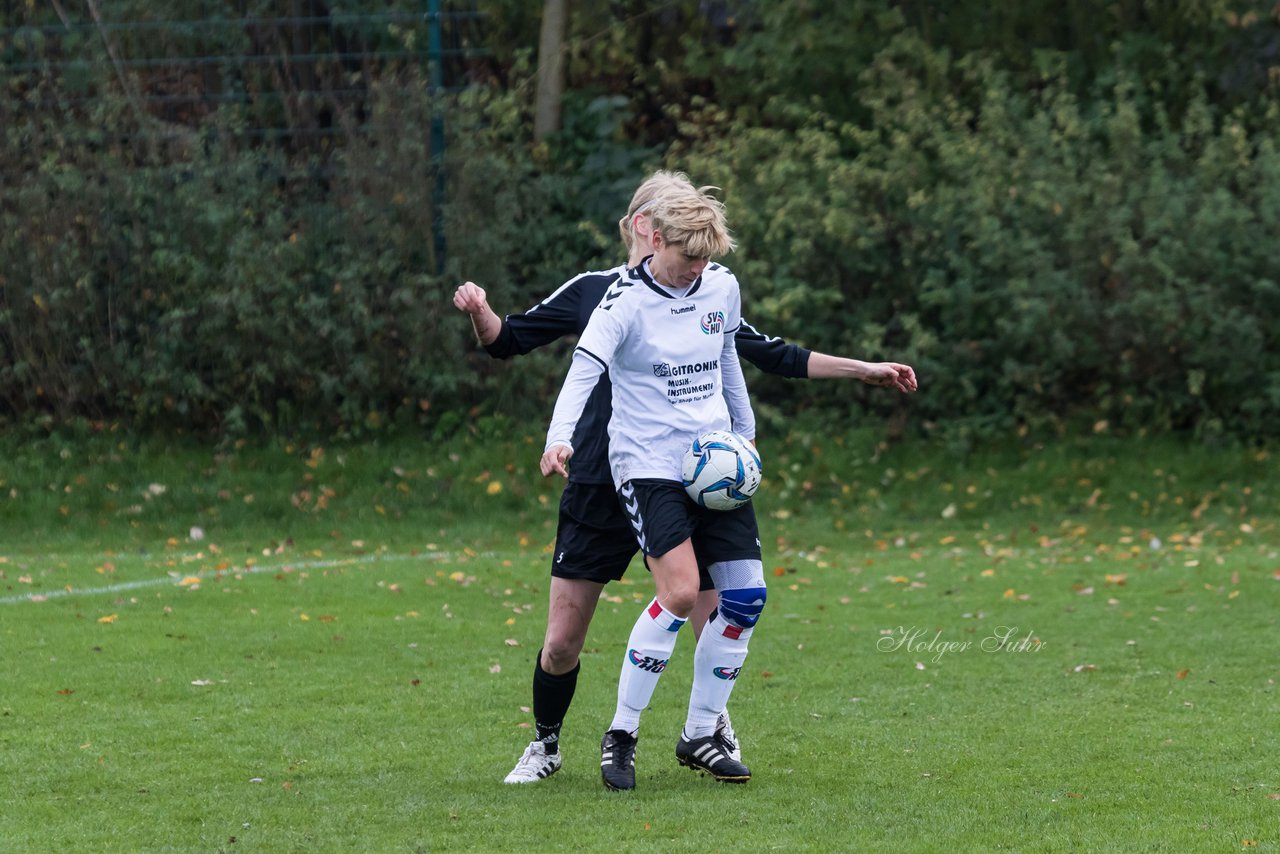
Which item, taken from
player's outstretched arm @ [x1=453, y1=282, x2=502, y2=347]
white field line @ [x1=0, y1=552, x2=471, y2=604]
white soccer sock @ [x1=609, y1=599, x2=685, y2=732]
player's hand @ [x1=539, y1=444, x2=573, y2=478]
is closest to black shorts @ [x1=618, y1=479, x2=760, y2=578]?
white soccer sock @ [x1=609, y1=599, x2=685, y2=732]

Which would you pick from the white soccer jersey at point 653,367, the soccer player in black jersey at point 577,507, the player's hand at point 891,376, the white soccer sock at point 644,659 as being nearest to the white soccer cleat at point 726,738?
the soccer player in black jersey at point 577,507

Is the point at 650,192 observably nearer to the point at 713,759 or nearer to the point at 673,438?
the point at 673,438

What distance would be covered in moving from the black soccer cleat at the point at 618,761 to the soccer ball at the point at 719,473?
837 millimetres

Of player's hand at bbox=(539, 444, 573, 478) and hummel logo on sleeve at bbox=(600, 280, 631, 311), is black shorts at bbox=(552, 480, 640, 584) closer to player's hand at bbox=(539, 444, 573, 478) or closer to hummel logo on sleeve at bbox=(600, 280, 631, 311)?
player's hand at bbox=(539, 444, 573, 478)

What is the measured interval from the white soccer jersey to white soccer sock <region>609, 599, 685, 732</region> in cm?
47

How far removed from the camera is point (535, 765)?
579 centimetres

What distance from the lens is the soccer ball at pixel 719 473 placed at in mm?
5410

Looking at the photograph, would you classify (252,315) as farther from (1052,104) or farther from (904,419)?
(1052,104)

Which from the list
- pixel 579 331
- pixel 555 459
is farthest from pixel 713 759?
pixel 579 331

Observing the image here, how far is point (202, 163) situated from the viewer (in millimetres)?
16953

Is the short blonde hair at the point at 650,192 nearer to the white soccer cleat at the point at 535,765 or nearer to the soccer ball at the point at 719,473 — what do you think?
the soccer ball at the point at 719,473

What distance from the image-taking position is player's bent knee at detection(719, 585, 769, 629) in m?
5.59

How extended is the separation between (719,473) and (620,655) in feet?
11.1

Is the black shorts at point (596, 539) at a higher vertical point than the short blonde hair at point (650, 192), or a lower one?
lower
